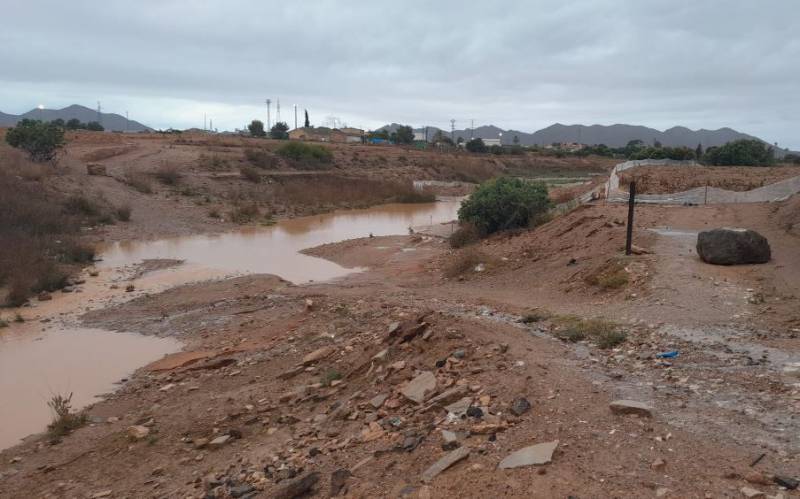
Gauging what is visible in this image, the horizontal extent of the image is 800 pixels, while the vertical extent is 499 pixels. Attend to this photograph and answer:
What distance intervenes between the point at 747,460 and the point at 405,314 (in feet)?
22.4

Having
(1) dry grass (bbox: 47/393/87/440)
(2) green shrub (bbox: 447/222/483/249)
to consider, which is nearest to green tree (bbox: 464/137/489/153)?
(2) green shrub (bbox: 447/222/483/249)

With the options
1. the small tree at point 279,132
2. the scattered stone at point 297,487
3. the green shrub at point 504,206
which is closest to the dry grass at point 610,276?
the scattered stone at point 297,487

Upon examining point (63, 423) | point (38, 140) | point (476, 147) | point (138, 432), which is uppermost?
point (476, 147)

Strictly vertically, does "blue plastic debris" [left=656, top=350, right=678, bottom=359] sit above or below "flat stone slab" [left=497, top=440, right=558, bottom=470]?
above

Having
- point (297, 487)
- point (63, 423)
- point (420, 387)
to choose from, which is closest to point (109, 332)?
point (63, 423)

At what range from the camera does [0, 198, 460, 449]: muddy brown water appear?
10.4 m

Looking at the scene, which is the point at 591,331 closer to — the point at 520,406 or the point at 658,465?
the point at 520,406

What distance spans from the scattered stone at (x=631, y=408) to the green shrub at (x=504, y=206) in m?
15.5

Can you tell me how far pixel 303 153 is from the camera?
5753 cm

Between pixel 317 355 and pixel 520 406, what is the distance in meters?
4.45

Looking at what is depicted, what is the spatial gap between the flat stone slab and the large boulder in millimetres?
8584

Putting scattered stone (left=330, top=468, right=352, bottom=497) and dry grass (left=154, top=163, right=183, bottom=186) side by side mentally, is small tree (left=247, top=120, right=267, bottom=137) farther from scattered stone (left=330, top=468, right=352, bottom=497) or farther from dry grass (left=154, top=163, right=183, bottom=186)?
scattered stone (left=330, top=468, right=352, bottom=497)

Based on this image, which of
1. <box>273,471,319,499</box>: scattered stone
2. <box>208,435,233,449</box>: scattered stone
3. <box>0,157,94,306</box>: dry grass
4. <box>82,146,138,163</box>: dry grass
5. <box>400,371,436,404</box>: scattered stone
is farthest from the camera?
<box>82,146,138,163</box>: dry grass

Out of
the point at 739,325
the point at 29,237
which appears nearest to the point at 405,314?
the point at 739,325
